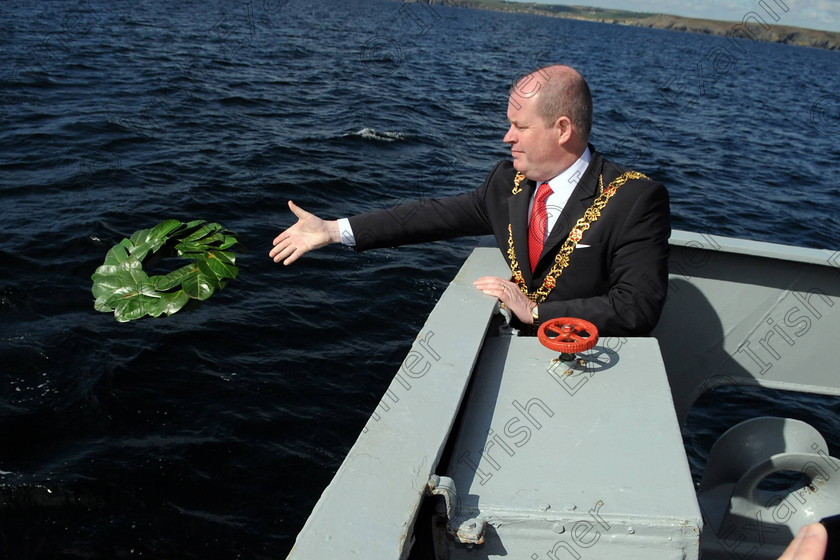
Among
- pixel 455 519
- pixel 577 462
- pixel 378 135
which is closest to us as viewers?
pixel 455 519

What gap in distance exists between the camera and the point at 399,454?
213 cm

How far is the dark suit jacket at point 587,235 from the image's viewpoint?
308 cm

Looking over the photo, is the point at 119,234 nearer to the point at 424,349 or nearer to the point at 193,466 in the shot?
the point at 193,466

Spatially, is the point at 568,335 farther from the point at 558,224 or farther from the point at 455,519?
the point at 455,519

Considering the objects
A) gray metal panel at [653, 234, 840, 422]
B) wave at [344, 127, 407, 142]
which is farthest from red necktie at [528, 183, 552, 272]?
wave at [344, 127, 407, 142]

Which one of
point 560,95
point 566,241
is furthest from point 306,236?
point 560,95

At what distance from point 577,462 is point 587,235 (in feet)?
4.25

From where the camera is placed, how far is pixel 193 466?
4848 mm

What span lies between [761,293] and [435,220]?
2.04 metres

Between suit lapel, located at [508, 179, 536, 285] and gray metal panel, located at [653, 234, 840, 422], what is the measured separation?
3.72 ft

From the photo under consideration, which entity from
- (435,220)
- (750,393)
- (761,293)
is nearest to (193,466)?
(435,220)

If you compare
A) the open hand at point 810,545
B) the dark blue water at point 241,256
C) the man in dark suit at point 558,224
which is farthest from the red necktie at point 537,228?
the dark blue water at point 241,256

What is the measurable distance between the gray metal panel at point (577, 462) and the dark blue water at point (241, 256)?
2521 mm

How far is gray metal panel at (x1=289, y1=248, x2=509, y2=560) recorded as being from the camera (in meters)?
1.85
